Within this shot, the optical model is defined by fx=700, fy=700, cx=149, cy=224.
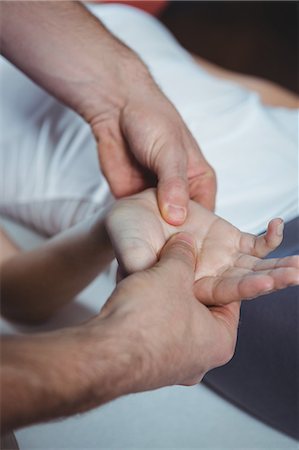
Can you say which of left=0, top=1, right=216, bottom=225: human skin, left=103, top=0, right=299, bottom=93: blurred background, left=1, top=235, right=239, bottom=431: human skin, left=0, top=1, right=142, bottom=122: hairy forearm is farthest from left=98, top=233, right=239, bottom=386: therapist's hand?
left=103, top=0, right=299, bottom=93: blurred background

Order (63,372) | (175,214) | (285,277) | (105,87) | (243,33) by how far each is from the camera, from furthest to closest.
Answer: (243,33)
(105,87)
(175,214)
(285,277)
(63,372)

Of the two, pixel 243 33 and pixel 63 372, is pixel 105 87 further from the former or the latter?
pixel 243 33

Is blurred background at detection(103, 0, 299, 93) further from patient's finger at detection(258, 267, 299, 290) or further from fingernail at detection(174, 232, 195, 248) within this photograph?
patient's finger at detection(258, 267, 299, 290)

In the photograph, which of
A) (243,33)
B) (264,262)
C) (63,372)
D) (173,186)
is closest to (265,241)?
(264,262)

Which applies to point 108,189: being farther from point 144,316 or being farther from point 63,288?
point 144,316

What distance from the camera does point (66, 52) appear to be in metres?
1.13

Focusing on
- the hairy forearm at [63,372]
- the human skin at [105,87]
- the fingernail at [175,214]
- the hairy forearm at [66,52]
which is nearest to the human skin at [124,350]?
the hairy forearm at [63,372]

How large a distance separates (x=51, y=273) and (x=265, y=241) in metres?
0.43

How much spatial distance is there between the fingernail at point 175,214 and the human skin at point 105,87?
0.35 feet

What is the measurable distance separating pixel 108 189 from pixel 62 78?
194 millimetres

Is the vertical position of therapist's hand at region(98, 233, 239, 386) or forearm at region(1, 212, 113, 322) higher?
therapist's hand at region(98, 233, 239, 386)

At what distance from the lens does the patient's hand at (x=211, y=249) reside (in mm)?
714

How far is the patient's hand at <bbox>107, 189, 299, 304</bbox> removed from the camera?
714 millimetres

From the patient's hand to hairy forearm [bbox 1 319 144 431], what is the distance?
0.16 meters
